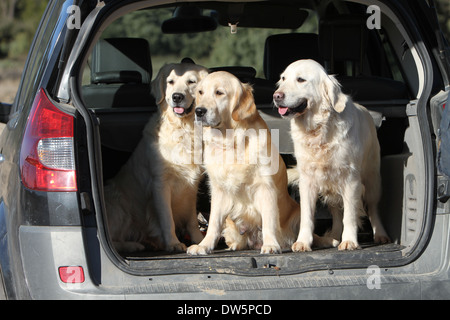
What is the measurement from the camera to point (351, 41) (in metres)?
4.91

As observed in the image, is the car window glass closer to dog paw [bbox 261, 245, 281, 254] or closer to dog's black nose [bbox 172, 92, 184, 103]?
dog's black nose [bbox 172, 92, 184, 103]

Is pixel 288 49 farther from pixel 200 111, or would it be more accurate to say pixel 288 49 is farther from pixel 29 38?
pixel 29 38

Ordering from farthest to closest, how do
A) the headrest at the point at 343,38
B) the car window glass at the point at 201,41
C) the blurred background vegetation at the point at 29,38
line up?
the blurred background vegetation at the point at 29,38, the car window glass at the point at 201,41, the headrest at the point at 343,38

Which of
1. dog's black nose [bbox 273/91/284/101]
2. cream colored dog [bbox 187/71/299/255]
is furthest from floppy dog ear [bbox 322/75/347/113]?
cream colored dog [bbox 187/71/299/255]

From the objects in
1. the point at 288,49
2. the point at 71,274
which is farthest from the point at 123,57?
the point at 71,274

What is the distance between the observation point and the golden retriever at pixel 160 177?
443 cm

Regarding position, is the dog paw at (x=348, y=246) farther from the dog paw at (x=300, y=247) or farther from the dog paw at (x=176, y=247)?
the dog paw at (x=176, y=247)

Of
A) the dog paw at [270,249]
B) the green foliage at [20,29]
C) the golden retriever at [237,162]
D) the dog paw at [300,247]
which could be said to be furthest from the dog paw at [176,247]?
the green foliage at [20,29]

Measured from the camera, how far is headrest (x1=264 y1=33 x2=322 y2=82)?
18.3 ft

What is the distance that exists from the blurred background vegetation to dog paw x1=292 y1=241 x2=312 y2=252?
13.2 meters

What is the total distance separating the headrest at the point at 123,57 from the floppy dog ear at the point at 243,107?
1.41 metres

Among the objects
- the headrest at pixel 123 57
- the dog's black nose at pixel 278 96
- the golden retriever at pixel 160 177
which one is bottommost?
the golden retriever at pixel 160 177

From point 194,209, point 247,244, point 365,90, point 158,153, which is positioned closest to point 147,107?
point 158,153

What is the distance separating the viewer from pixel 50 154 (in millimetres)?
3088
